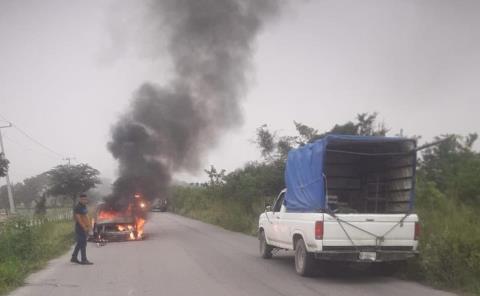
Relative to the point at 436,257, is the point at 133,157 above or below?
above

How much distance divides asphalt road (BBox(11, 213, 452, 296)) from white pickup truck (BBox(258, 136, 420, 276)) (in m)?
0.49

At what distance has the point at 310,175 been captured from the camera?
35.0ft

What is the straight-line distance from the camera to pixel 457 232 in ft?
30.9

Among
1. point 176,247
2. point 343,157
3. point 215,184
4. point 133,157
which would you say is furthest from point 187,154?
point 343,157

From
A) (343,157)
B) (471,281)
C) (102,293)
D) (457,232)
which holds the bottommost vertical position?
(102,293)

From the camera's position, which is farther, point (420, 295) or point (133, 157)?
point (133, 157)

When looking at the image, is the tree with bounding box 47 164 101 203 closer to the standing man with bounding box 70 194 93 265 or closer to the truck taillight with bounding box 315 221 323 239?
the standing man with bounding box 70 194 93 265

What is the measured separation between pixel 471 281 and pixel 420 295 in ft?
3.01

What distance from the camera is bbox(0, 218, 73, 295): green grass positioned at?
10211mm

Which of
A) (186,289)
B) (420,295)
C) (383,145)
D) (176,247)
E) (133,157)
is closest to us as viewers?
(420,295)

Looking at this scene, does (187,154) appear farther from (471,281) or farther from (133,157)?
(471,281)

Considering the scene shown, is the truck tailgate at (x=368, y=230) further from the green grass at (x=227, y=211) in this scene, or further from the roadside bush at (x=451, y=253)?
the green grass at (x=227, y=211)

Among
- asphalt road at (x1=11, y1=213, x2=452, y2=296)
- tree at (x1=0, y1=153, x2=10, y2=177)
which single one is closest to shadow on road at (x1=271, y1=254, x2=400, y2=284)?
asphalt road at (x1=11, y1=213, x2=452, y2=296)

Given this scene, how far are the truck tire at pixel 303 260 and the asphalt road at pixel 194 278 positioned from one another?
159mm
